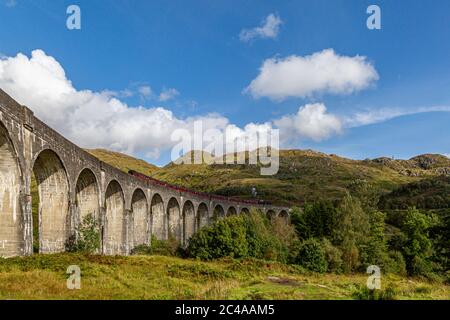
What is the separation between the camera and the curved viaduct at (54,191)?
59.1 ft

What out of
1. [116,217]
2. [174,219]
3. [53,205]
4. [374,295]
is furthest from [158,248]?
[374,295]

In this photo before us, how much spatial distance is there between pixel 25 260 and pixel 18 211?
2465 mm

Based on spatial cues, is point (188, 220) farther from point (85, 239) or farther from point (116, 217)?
point (85, 239)

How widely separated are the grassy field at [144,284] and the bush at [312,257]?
42.3 feet

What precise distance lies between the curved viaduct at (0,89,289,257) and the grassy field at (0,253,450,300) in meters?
2.12

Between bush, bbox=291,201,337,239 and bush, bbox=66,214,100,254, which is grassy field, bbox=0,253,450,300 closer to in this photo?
bush, bbox=66,214,100,254

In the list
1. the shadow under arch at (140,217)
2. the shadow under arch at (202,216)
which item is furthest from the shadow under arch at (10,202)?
the shadow under arch at (202,216)

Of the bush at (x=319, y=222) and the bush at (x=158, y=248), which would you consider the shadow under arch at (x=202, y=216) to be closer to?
the bush at (x=319, y=222)

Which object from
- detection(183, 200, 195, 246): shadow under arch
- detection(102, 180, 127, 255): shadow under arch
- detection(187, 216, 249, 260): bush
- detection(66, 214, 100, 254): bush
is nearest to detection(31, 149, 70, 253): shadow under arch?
detection(66, 214, 100, 254): bush

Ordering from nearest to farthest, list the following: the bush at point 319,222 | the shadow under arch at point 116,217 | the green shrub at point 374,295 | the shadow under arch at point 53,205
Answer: the green shrub at point 374,295
the shadow under arch at point 53,205
the shadow under arch at point 116,217
the bush at point 319,222

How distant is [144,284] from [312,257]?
2233cm

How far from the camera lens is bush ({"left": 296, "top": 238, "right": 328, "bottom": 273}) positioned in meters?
34.2
